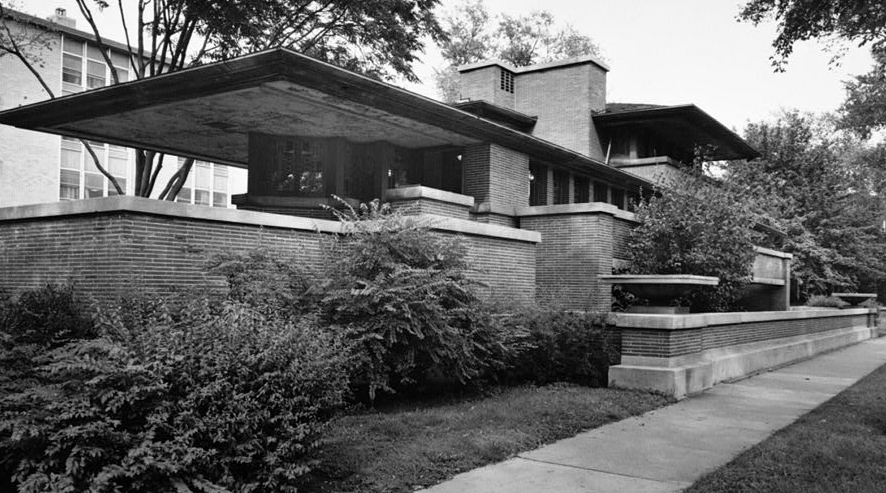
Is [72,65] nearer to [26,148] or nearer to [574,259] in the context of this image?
[26,148]

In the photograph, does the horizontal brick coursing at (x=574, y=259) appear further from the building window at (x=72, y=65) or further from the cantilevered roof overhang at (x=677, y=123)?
the building window at (x=72, y=65)

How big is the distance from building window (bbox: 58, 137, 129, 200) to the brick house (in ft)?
80.9

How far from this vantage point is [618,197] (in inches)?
956

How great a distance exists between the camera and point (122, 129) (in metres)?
16.5

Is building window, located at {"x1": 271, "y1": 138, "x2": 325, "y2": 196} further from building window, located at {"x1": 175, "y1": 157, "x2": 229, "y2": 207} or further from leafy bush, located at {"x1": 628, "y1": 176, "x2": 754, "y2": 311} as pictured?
building window, located at {"x1": 175, "y1": 157, "x2": 229, "y2": 207}

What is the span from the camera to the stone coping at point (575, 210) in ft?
53.9

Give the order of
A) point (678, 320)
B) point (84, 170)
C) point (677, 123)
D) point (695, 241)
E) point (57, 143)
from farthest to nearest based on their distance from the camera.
Result: point (84, 170), point (57, 143), point (677, 123), point (695, 241), point (678, 320)

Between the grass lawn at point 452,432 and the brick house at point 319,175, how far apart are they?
131 inches

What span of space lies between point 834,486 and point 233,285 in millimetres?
6847

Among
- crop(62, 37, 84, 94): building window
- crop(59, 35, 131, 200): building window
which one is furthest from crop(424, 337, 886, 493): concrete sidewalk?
crop(62, 37, 84, 94): building window

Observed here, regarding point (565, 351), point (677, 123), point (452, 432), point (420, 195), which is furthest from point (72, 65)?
point (452, 432)

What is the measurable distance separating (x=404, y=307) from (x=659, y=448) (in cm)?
332

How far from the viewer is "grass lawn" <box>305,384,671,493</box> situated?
20.5ft

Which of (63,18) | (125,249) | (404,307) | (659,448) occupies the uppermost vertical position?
(63,18)
